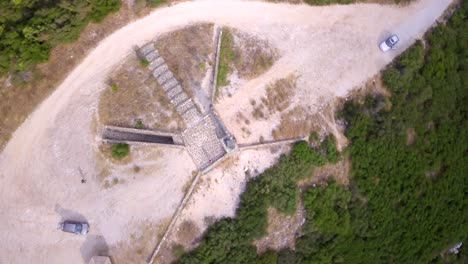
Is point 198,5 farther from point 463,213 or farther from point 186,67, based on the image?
point 463,213

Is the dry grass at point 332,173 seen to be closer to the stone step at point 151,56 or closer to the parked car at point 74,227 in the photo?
the stone step at point 151,56

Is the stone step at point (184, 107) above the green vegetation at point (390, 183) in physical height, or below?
above

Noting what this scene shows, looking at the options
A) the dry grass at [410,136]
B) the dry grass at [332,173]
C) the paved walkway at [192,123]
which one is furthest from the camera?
the dry grass at [410,136]

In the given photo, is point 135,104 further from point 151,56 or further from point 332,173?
point 332,173

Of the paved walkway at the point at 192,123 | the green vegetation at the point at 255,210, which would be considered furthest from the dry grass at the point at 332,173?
the paved walkway at the point at 192,123

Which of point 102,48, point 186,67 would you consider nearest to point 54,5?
point 102,48

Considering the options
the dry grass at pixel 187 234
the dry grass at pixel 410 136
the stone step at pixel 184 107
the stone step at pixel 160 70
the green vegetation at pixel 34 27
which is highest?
the green vegetation at pixel 34 27

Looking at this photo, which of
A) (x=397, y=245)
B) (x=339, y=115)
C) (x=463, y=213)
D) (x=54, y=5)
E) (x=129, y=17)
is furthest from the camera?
(x=463, y=213)

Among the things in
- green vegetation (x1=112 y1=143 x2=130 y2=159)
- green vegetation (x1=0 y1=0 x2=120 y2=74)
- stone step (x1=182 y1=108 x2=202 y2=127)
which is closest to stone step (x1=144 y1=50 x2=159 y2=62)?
stone step (x1=182 y1=108 x2=202 y2=127)
